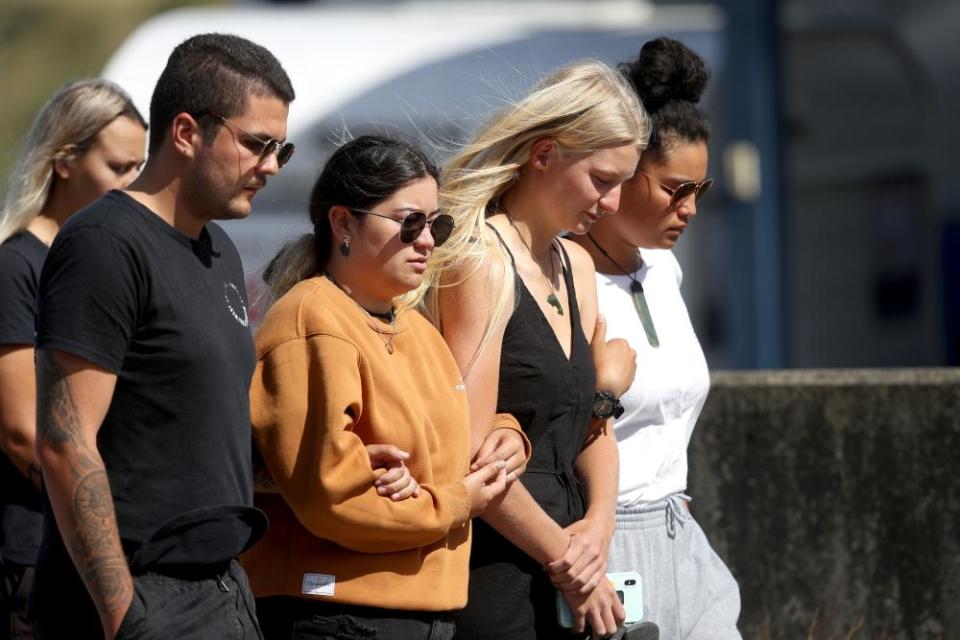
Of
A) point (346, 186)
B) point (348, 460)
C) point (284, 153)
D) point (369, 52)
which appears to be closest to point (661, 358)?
point (346, 186)

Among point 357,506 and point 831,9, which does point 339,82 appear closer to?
point 831,9

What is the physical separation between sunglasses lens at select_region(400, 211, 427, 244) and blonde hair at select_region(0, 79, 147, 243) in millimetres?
1085

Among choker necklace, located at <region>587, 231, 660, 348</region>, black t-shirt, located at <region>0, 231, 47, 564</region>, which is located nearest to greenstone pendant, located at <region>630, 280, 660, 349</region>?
choker necklace, located at <region>587, 231, 660, 348</region>

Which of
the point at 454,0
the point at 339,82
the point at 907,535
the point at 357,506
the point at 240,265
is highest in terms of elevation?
the point at 454,0

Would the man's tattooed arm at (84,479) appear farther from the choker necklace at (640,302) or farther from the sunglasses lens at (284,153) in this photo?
the choker necklace at (640,302)

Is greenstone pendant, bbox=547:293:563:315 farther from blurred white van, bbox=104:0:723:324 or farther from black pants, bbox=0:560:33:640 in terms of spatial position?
blurred white van, bbox=104:0:723:324

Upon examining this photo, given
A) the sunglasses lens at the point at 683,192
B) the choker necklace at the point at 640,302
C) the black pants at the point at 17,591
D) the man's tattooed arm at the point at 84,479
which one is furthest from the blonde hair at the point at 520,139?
the black pants at the point at 17,591

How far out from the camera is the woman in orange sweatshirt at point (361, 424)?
306 cm

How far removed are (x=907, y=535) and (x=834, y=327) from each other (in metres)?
9.49

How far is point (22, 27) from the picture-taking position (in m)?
25.6

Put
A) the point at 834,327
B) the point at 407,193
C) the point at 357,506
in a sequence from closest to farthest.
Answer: the point at 357,506 → the point at 407,193 → the point at 834,327

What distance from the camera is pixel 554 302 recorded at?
3666mm

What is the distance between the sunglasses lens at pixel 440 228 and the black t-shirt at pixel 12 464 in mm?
959

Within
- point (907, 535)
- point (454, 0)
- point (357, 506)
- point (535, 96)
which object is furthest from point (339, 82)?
point (357, 506)
